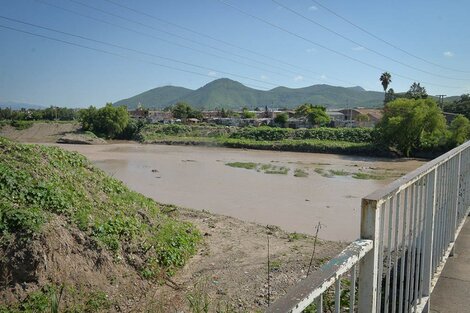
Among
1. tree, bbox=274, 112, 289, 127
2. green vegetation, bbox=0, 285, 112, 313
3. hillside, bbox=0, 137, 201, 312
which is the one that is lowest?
green vegetation, bbox=0, 285, 112, 313

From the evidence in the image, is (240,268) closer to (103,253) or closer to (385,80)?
(103,253)

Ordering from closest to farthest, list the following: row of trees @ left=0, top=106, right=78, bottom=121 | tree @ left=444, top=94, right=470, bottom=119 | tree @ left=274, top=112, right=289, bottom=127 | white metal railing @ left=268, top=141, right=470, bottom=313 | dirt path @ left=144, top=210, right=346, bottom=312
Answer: white metal railing @ left=268, top=141, right=470, bottom=313
dirt path @ left=144, top=210, right=346, bottom=312
tree @ left=444, top=94, right=470, bottom=119
tree @ left=274, top=112, right=289, bottom=127
row of trees @ left=0, top=106, right=78, bottom=121

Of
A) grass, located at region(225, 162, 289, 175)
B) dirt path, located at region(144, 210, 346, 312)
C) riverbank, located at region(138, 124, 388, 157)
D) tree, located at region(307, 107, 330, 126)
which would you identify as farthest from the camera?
tree, located at region(307, 107, 330, 126)

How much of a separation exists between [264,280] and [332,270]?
5.71 metres

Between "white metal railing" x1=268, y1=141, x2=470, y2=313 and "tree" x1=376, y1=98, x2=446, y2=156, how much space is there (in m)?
34.4

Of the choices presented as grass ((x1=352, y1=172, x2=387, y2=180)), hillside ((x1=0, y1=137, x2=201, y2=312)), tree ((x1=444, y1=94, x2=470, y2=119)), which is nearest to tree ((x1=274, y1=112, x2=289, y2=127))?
tree ((x1=444, y1=94, x2=470, y2=119))

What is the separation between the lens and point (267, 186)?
2198 centimetres

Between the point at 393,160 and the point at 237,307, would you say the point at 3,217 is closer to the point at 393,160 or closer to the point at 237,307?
Result: the point at 237,307

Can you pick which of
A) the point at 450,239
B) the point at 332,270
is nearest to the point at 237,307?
the point at 450,239

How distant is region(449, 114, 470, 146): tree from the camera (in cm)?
3547

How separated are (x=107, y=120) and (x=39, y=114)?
3320 centimetres

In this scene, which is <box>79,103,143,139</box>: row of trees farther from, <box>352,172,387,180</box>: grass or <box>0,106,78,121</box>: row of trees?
<box>352,172,387,180</box>: grass

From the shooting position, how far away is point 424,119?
36406 mm

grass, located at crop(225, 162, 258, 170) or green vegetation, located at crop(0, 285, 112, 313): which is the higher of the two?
green vegetation, located at crop(0, 285, 112, 313)
